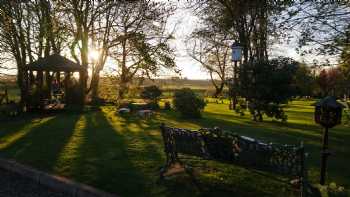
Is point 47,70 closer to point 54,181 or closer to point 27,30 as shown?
point 27,30

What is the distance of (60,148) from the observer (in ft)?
31.0

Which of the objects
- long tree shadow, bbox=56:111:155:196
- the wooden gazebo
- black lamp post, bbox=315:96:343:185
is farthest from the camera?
the wooden gazebo

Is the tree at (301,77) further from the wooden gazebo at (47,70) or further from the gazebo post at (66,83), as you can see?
the gazebo post at (66,83)

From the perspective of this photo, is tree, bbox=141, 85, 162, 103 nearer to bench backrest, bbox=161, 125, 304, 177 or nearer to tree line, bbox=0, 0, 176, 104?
tree line, bbox=0, 0, 176, 104

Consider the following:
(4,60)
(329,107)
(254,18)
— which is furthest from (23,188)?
(4,60)

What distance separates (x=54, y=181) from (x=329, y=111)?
4.84 metres

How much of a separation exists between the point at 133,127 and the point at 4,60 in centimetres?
1509

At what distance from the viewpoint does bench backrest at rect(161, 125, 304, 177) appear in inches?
198

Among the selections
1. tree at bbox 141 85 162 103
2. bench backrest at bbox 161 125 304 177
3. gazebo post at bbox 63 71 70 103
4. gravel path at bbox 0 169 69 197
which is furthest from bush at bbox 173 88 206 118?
gravel path at bbox 0 169 69 197

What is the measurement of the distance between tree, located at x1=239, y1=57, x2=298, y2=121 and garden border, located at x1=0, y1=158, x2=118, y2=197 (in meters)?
10.1

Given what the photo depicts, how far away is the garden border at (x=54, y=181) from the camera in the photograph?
19.3 ft

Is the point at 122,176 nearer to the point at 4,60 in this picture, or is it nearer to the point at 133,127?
the point at 133,127

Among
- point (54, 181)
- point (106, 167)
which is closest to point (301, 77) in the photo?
point (106, 167)

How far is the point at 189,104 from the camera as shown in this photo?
1750 cm
